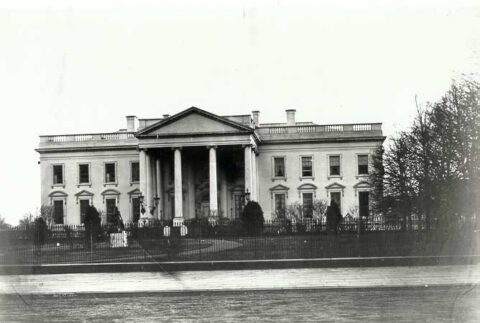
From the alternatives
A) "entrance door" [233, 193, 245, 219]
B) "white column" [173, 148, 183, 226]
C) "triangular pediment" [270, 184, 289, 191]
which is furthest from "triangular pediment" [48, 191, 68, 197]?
"triangular pediment" [270, 184, 289, 191]

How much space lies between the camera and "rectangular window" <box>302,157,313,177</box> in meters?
58.3

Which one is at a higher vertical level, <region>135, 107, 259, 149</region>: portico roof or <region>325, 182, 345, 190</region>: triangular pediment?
<region>135, 107, 259, 149</region>: portico roof

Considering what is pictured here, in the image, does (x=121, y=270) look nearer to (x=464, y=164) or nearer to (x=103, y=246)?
(x=103, y=246)

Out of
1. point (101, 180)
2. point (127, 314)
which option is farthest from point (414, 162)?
point (101, 180)

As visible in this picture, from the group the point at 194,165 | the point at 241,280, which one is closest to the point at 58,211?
the point at 194,165

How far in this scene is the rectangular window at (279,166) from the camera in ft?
193

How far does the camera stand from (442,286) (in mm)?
15000

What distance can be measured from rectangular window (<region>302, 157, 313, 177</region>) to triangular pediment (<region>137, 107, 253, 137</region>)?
7964mm

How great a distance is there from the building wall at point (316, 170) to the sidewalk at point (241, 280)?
37611 millimetres

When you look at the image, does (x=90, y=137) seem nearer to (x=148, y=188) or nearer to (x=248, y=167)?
(x=148, y=188)

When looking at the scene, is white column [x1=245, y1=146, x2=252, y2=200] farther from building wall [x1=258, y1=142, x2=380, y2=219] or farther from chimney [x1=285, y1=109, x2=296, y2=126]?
chimney [x1=285, y1=109, x2=296, y2=126]

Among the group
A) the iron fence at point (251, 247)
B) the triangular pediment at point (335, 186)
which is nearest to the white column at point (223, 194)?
the triangular pediment at point (335, 186)

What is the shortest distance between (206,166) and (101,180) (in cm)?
963

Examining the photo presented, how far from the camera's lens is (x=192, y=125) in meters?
53.8
